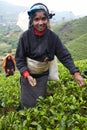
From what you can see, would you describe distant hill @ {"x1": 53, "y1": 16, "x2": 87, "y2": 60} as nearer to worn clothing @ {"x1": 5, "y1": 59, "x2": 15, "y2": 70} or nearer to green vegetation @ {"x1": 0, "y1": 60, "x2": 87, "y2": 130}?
worn clothing @ {"x1": 5, "y1": 59, "x2": 15, "y2": 70}

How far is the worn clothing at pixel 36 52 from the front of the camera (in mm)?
4188

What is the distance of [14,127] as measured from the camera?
3596 mm

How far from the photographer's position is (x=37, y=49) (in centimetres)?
420

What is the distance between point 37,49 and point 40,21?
0.41 meters

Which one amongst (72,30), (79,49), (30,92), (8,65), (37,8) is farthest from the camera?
(72,30)

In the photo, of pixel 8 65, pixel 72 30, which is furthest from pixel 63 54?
pixel 72 30

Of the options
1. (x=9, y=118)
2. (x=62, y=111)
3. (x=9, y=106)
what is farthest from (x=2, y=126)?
(x=9, y=106)

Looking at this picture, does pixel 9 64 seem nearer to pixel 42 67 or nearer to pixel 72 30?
pixel 42 67

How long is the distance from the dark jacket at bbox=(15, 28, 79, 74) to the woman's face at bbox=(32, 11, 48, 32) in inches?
5.2

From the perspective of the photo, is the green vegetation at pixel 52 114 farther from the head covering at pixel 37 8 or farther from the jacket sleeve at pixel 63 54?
the head covering at pixel 37 8

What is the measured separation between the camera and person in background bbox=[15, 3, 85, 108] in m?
4.08

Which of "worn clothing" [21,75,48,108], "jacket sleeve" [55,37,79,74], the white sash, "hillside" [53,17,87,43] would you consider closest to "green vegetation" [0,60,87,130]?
"worn clothing" [21,75,48,108]

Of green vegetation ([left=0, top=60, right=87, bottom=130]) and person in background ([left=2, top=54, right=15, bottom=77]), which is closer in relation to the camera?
green vegetation ([left=0, top=60, right=87, bottom=130])

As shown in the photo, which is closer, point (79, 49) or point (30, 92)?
point (30, 92)
